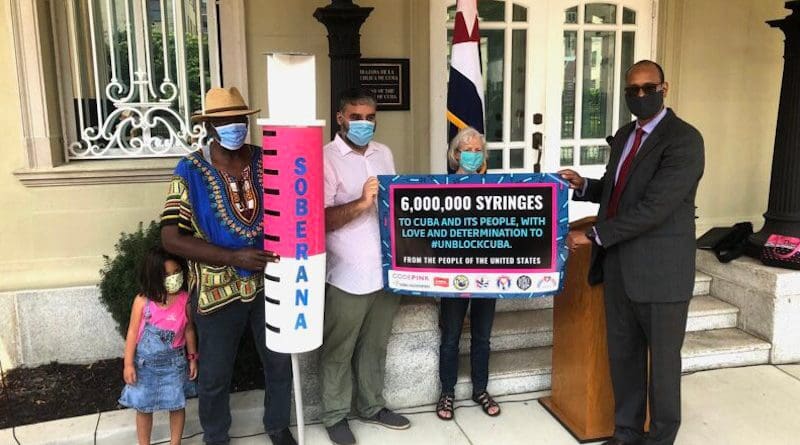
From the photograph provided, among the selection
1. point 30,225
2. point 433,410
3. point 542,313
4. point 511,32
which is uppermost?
point 511,32

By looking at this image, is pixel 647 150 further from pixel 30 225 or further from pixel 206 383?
pixel 30 225

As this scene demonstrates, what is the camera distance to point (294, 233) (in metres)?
2.52

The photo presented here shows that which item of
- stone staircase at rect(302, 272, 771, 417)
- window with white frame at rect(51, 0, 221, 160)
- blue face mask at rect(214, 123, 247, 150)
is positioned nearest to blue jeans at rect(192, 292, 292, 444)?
stone staircase at rect(302, 272, 771, 417)

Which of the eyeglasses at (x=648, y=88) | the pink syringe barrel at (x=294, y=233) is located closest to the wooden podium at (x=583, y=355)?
the eyeglasses at (x=648, y=88)

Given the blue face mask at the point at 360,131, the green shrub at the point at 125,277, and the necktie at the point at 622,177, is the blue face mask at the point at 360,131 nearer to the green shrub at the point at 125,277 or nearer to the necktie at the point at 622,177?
the necktie at the point at 622,177

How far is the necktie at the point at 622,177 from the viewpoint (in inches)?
114

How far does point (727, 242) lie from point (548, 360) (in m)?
1.87

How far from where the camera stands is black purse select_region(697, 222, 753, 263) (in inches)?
182

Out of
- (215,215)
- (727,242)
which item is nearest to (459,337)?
(215,215)

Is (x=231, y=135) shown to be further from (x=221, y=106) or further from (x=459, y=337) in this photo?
(x=459, y=337)

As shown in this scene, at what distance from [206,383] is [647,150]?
7.55 ft

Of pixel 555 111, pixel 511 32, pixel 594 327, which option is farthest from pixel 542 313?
pixel 511 32

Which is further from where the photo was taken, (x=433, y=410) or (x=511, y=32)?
(x=511, y=32)

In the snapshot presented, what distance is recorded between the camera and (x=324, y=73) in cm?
452
